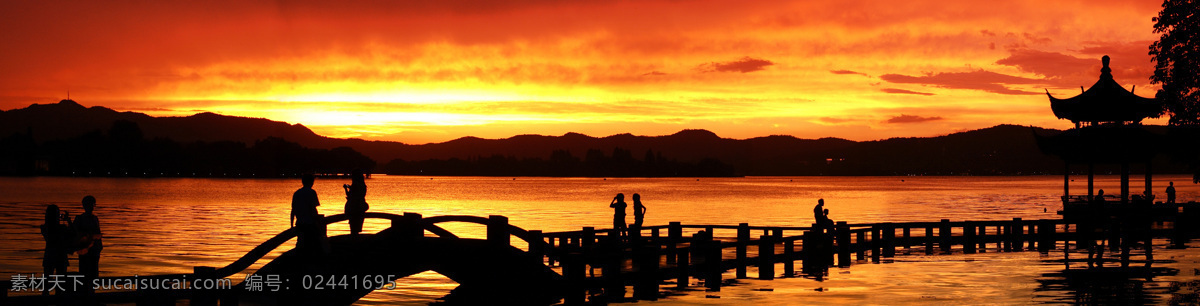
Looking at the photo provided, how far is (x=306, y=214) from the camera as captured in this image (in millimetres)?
16703

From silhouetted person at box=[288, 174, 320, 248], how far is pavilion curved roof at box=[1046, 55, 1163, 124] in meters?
40.6

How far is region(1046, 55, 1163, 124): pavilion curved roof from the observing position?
1891 inches

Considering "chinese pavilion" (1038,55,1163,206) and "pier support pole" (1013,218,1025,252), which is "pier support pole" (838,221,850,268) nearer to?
"pier support pole" (1013,218,1025,252)

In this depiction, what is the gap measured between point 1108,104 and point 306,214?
41.2 metres

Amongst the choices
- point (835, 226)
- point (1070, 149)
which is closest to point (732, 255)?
point (835, 226)

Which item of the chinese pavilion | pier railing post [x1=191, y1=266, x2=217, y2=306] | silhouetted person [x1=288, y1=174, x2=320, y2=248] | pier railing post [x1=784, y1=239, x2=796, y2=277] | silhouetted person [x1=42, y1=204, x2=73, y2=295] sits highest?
the chinese pavilion

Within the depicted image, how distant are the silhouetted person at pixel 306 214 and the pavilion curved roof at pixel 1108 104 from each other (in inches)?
1600

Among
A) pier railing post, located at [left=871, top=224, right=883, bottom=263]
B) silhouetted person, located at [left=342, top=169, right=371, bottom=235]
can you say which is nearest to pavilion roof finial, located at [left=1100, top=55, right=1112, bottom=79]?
pier railing post, located at [left=871, top=224, right=883, bottom=263]

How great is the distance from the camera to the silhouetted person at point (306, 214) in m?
16.7

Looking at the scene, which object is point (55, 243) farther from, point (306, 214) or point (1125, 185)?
point (1125, 185)

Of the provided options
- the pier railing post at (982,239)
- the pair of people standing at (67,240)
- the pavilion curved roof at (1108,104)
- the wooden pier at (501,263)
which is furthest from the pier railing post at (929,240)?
the pair of people standing at (67,240)

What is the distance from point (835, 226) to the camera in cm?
3209

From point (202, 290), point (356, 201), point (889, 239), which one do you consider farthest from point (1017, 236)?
point (202, 290)

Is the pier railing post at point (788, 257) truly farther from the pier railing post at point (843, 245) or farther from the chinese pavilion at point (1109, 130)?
the chinese pavilion at point (1109, 130)
